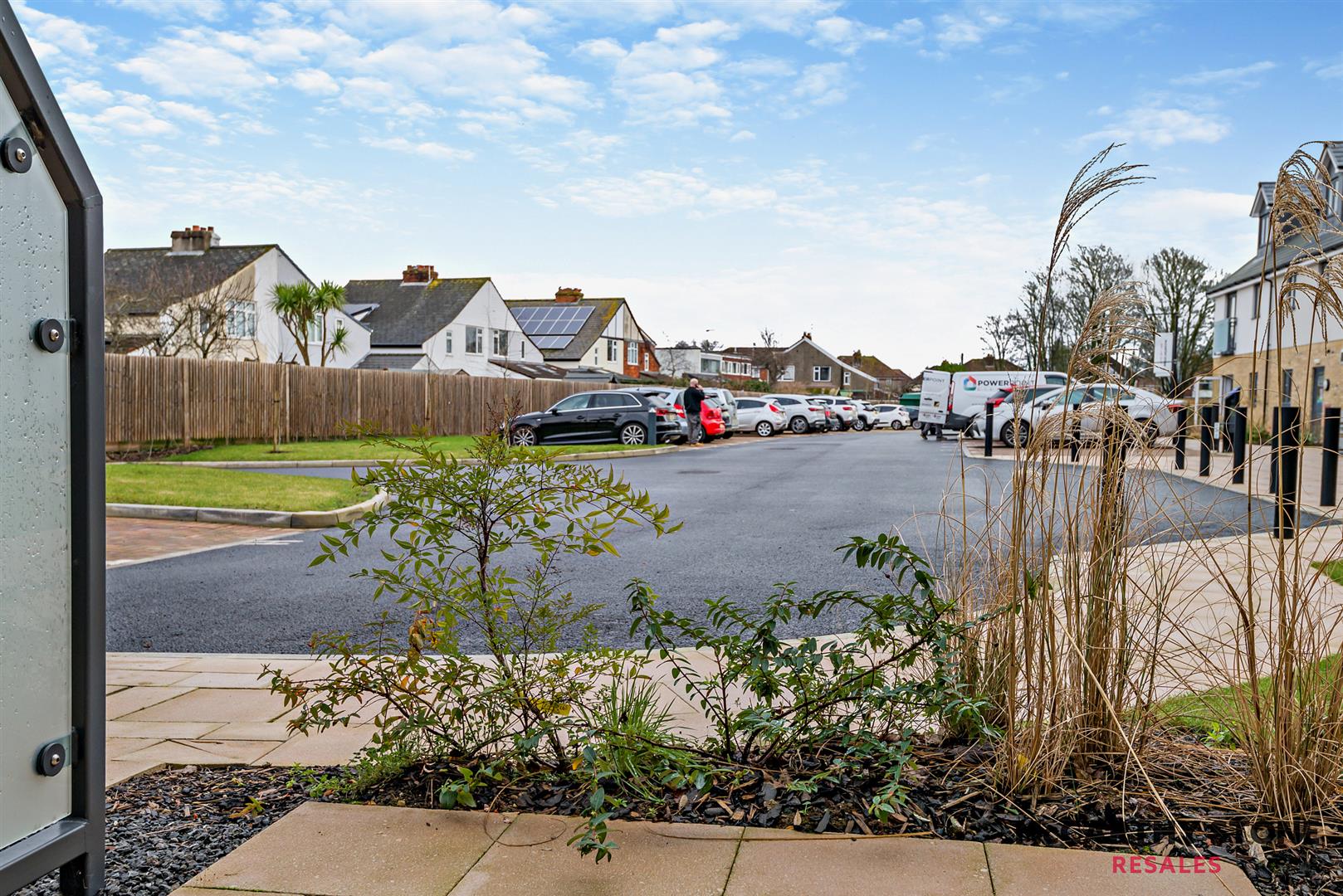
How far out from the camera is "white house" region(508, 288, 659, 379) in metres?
63.1

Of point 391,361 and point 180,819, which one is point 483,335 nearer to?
point 391,361

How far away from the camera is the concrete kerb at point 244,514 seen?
11.0 metres

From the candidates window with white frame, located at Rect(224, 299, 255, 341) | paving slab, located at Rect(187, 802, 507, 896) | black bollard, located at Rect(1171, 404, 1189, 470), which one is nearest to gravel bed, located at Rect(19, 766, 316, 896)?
paving slab, located at Rect(187, 802, 507, 896)

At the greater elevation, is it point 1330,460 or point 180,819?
point 1330,460

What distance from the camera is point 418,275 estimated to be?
56906mm

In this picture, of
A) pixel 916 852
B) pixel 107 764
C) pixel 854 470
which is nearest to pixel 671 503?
pixel 854 470

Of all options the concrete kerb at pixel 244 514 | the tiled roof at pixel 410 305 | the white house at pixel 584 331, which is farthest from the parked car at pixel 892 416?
the concrete kerb at pixel 244 514

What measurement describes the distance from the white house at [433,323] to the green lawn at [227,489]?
34127 millimetres

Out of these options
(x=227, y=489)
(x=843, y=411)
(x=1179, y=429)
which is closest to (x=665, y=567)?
(x=1179, y=429)

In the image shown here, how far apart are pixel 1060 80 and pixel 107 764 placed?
587 cm

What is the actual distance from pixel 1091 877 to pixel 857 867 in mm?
541

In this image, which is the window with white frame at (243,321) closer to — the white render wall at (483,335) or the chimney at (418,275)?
the white render wall at (483,335)

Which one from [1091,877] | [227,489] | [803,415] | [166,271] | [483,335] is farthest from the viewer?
[483,335]

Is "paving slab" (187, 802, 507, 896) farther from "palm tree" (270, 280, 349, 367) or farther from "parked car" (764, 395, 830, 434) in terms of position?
"parked car" (764, 395, 830, 434)
